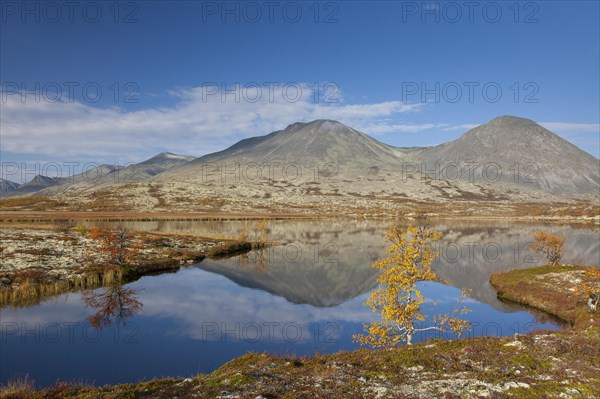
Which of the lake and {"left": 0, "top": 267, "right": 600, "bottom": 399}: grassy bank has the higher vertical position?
{"left": 0, "top": 267, "right": 600, "bottom": 399}: grassy bank

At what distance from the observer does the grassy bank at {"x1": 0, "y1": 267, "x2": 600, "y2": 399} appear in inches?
556

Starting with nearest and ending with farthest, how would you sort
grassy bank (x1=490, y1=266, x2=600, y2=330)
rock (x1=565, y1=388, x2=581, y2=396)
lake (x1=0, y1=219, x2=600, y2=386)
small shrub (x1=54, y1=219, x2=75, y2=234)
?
rock (x1=565, y1=388, x2=581, y2=396)
lake (x1=0, y1=219, x2=600, y2=386)
grassy bank (x1=490, y1=266, x2=600, y2=330)
small shrub (x1=54, y1=219, x2=75, y2=234)

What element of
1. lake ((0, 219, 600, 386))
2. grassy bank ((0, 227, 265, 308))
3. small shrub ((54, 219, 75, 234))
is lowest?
lake ((0, 219, 600, 386))

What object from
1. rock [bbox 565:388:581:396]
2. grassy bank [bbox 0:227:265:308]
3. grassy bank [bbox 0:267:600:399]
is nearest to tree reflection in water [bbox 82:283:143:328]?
grassy bank [bbox 0:227:265:308]

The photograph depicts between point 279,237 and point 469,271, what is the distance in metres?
51.1

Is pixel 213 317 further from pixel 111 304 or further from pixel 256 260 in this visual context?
pixel 256 260

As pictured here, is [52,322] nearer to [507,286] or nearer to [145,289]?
[145,289]

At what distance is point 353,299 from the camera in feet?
148

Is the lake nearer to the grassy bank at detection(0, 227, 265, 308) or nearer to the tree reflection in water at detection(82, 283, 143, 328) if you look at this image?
the tree reflection in water at detection(82, 283, 143, 328)

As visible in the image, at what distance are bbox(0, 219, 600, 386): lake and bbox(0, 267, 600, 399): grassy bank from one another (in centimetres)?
661

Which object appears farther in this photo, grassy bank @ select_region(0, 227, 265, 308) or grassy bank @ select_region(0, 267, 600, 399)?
grassy bank @ select_region(0, 227, 265, 308)

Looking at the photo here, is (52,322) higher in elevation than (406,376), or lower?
lower

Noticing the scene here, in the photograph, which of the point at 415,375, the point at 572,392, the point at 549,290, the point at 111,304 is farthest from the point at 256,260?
the point at 572,392

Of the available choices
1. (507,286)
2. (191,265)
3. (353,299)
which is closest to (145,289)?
(191,265)
